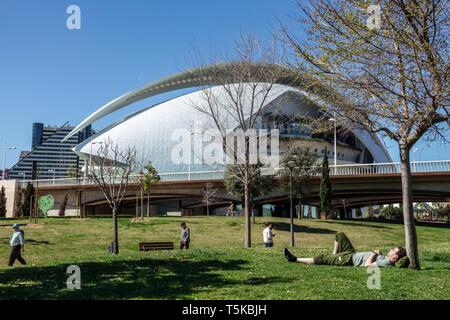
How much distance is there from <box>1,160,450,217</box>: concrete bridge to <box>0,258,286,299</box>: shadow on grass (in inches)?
961

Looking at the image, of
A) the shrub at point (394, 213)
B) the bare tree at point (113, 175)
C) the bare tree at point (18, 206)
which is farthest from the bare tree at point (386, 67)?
the shrub at point (394, 213)

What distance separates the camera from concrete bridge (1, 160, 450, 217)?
3606 cm

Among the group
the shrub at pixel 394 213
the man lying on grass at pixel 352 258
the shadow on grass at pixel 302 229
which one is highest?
the man lying on grass at pixel 352 258

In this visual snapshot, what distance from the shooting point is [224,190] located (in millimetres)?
45594

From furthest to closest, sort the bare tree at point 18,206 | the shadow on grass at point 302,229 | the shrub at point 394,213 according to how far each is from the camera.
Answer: the shrub at point 394,213, the bare tree at point 18,206, the shadow on grass at point 302,229

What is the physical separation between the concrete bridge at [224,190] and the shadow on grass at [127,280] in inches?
961

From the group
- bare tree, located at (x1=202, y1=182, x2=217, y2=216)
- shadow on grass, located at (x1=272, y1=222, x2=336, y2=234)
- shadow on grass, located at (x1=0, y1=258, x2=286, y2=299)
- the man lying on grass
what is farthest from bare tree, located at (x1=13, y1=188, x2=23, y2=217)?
the man lying on grass

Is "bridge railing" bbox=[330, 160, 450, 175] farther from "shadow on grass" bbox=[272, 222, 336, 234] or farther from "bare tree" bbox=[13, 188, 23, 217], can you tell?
"bare tree" bbox=[13, 188, 23, 217]

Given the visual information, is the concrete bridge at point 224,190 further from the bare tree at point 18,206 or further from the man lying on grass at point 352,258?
the man lying on grass at point 352,258

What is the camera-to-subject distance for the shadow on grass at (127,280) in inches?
290

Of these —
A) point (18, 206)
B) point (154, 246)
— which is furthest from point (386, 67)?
point (18, 206)

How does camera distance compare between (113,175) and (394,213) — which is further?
(394,213)

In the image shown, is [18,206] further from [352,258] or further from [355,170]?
[352,258]

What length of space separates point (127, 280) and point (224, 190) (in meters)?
37.0
